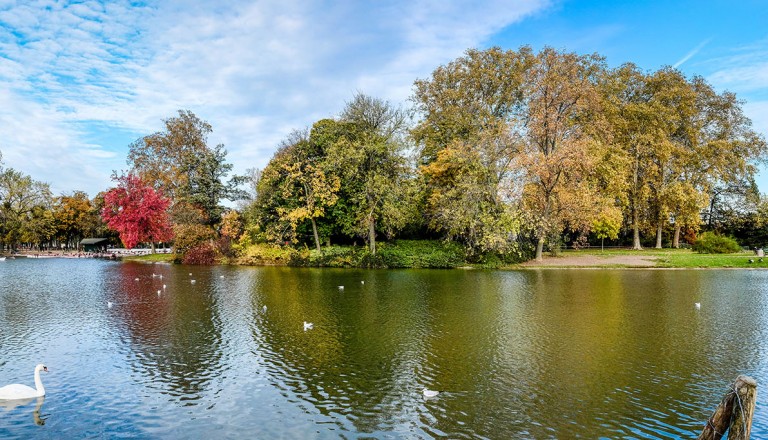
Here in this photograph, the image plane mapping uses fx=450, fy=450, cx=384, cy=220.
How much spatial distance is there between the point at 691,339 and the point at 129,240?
64.2m

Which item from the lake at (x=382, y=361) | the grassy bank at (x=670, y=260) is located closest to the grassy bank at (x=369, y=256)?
the grassy bank at (x=670, y=260)

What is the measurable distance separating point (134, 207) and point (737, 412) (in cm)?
6742

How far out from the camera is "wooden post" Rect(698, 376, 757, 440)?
6922mm

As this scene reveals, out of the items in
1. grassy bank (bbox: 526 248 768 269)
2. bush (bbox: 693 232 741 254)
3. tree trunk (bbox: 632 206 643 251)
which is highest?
tree trunk (bbox: 632 206 643 251)

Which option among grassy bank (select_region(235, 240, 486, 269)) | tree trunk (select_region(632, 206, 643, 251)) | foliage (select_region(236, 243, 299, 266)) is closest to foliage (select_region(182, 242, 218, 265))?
foliage (select_region(236, 243, 299, 266))

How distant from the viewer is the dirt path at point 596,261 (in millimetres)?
44812

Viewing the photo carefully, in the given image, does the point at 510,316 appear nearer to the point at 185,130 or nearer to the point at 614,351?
the point at 614,351

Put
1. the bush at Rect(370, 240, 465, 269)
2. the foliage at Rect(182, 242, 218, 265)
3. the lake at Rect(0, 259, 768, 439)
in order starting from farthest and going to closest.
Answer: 1. the foliage at Rect(182, 242, 218, 265)
2. the bush at Rect(370, 240, 465, 269)
3. the lake at Rect(0, 259, 768, 439)

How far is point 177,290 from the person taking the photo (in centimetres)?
3167

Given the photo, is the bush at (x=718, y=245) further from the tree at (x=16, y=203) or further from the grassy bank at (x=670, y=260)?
the tree at (x=16, y=203)

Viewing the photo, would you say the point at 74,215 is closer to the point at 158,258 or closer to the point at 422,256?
the point at 158,258

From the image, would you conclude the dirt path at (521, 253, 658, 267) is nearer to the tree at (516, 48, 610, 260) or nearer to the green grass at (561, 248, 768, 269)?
the green grass at (561, 248, 768, 269)

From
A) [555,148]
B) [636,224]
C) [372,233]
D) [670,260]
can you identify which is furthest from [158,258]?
[636,224]

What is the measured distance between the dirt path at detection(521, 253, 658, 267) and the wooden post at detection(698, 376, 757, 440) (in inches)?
1551
